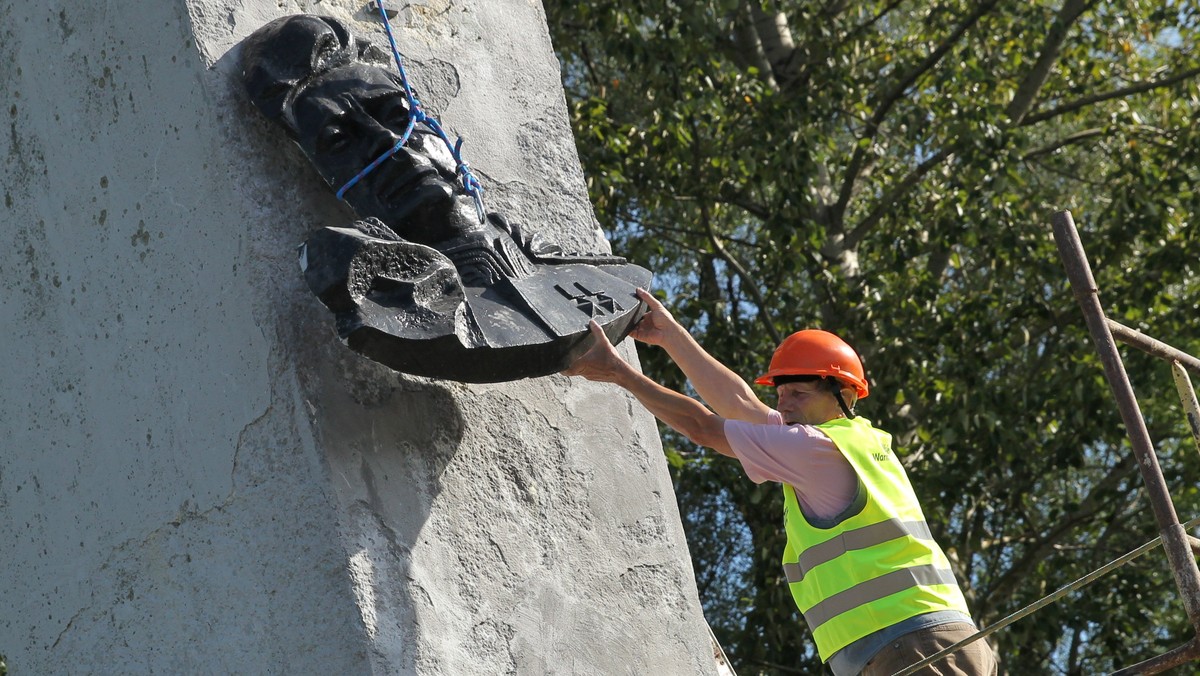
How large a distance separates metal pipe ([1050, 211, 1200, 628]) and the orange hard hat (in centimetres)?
66

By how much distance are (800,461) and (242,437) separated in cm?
139

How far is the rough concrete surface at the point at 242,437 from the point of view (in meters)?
2.78

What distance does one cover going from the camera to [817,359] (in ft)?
13.0

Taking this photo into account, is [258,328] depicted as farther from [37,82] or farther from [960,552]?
[960,552]

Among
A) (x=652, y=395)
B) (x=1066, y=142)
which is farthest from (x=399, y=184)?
(x=1066, y=142)

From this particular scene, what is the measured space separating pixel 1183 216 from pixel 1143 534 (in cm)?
213

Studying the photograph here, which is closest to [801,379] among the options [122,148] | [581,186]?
[581,186]

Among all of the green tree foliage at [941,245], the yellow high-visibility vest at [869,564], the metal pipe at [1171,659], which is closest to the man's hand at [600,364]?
the yellow high-visibility vest at [869,564]

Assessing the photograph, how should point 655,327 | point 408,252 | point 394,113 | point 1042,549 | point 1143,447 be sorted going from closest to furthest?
point 408,252 → point 394,113 → point 1143,447 → point 655,327 → point 1042,549

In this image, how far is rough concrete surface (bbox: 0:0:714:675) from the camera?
2.78 metres

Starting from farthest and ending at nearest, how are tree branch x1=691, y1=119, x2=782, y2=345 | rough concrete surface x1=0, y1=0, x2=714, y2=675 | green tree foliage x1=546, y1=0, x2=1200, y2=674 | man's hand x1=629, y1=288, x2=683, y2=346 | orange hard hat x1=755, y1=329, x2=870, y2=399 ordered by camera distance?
tree branch x1=691, y1=119, x2=782, y2=345 < green tree foliage x1=546, y1=0, x2=1200, y2=674 < orange hard hat x1=755, y1=329, x2=870, y2=399 < man's hand x1=629, y1=288, x2=683, y2=346 < rough concrete surface x1=0, y1=0, x2=714, y2=675

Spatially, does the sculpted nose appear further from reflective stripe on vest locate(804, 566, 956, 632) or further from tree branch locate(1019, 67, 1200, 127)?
tree branch locate(1019, 67, 1200, 127)

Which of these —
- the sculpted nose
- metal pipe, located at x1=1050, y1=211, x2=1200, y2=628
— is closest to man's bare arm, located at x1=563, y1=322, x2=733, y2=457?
the sculpted nose

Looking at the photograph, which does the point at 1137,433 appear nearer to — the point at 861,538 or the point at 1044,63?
the point at 861,538
